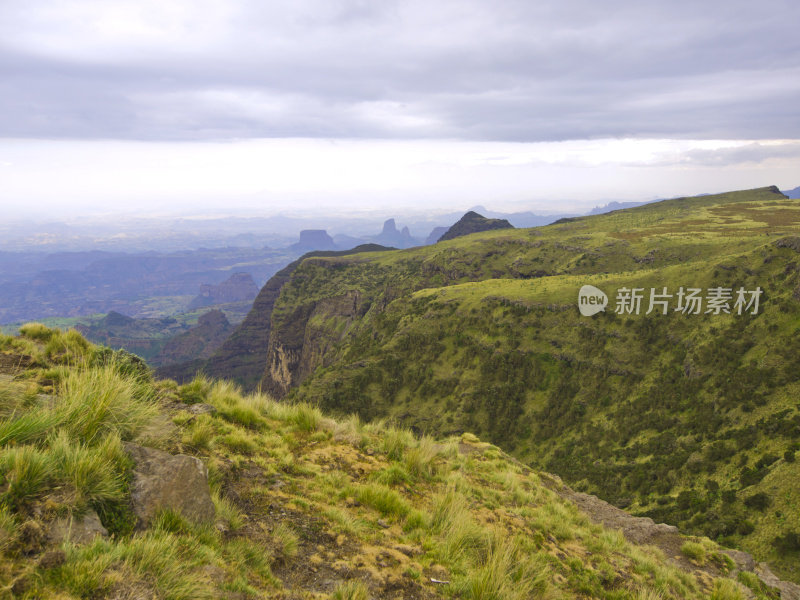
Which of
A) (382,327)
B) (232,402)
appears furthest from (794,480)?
(382,327)

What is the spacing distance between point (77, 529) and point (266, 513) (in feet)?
10.0

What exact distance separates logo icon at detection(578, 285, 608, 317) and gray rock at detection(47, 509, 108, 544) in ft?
249

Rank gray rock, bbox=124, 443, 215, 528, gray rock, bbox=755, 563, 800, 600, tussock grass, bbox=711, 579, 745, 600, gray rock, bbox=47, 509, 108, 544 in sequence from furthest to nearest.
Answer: gray rock, bbox=755, 563, 800, 600 < tussock grass, bbox=711, 579, 745, 600 < gray rock, bbox=124, 443, 215, 528 < gray rock, bbox=47, 509, 108, 544

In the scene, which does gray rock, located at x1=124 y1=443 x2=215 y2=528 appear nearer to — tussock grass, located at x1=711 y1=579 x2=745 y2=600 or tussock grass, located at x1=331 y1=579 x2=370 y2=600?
tussock grass, located at x1=331 y1=579 x2=370 y2=600

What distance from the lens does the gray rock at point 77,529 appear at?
394cm

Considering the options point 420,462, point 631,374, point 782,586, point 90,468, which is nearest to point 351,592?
point 90,468

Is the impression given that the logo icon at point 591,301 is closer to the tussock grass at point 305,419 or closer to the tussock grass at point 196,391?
the tussock grass at point 305,419

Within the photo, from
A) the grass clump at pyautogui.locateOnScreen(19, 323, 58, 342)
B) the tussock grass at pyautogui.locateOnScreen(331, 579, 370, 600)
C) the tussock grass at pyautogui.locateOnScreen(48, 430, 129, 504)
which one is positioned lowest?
the tussock grass at pyautogui.locateOnScreen(331, 579, 370, 600)

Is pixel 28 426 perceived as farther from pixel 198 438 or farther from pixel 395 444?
pixel 395 444

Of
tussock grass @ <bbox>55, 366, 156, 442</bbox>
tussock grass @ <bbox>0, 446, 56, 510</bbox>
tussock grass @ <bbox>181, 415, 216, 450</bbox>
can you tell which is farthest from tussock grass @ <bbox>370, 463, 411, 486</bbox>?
tussock grass @ <bbox>0, 446, 56, 510</bbox>

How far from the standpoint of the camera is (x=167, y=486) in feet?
17.4

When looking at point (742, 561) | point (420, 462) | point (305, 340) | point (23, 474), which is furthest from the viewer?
point (305, 340)

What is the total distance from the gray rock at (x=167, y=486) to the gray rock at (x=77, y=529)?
21.2 inches

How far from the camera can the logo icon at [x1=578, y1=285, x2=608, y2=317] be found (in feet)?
227
